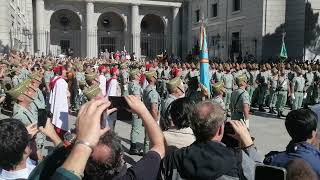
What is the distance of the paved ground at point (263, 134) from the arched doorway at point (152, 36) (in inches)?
1162

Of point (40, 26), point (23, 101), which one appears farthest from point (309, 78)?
point (40, 26)

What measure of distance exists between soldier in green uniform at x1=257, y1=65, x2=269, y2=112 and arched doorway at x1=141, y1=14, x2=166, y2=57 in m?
26.9

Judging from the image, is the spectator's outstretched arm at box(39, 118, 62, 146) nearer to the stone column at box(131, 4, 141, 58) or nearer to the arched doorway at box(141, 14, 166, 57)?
the stone column at box(131, 4, 141, 58)

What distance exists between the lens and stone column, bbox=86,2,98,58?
38.8 metres

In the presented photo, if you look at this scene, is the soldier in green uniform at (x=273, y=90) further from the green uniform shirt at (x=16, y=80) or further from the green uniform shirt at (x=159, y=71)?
the green uniform shirt at (x=16, y=80)

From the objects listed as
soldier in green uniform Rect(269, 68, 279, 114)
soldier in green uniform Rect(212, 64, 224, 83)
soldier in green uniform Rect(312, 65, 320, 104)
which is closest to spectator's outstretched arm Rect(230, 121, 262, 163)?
soldier in green uniform Rect(269, 68, 279, 114)

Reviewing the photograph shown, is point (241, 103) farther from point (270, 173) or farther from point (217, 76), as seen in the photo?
point (217, 76)

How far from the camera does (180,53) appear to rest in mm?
42688

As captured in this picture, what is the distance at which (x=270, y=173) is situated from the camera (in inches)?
98.6

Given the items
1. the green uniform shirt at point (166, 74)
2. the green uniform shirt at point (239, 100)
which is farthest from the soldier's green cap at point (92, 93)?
the green uniform shirt at point (166, 74)

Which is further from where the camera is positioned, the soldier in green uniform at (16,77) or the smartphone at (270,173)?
the soldier in green uniform at (16,77)

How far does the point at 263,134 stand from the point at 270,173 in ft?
29.6

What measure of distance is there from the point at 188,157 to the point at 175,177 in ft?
0.53

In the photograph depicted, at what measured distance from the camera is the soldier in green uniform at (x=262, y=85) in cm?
1592
